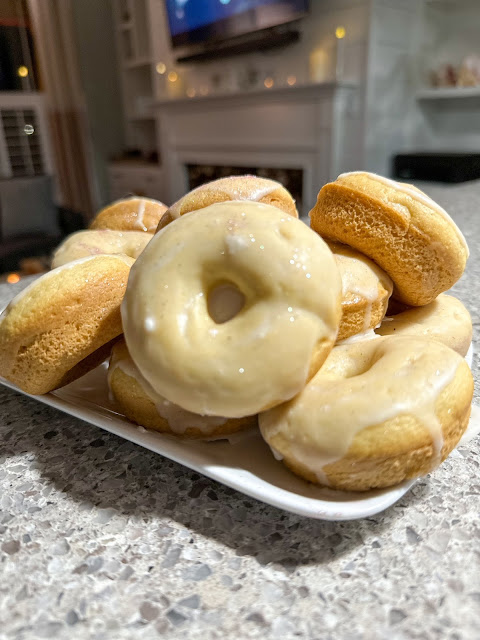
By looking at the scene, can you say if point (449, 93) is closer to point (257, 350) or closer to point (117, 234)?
point (117, 234)

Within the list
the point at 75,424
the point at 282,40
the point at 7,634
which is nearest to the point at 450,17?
the point at 282,40

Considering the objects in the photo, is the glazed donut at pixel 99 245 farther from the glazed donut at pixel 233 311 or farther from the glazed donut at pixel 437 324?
the glazed donut at pixel 437 324

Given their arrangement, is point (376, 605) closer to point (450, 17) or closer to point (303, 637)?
point (303, 637)

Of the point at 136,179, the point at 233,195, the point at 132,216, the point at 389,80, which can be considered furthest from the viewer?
the point at 136,179

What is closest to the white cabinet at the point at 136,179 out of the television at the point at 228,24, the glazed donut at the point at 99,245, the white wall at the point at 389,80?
the television at the point at 228,24

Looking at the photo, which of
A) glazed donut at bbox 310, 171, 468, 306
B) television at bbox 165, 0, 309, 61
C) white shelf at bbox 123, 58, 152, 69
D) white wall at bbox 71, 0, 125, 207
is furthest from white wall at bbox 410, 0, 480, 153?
white wall at bbox 71, 0, 125, 207

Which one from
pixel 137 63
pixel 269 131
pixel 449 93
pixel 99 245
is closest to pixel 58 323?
pixel 99 245

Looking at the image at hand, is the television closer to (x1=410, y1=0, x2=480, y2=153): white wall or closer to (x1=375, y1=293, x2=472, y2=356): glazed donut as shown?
(x1=410, y1=0, x2=480, y2=153): white wall

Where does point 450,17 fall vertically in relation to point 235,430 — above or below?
above
